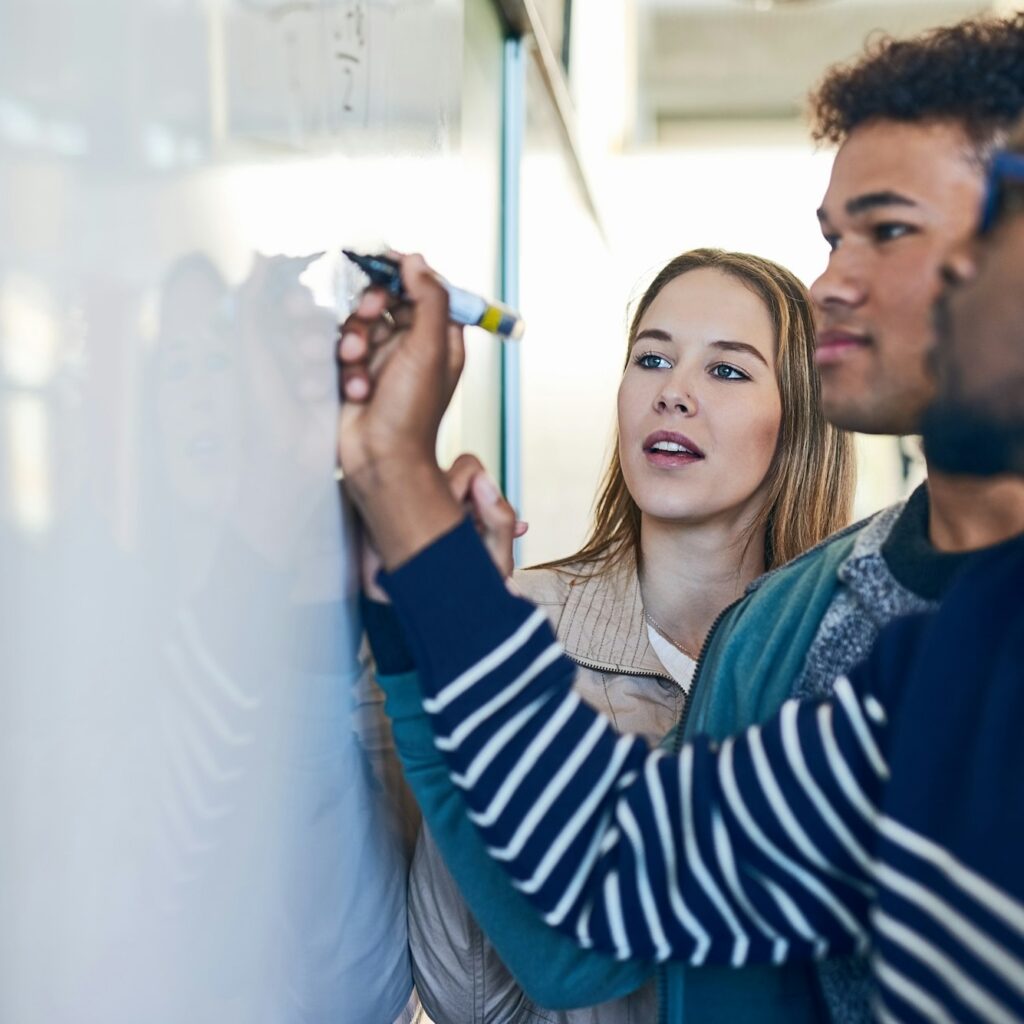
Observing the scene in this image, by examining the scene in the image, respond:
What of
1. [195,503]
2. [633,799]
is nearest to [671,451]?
[633,799]

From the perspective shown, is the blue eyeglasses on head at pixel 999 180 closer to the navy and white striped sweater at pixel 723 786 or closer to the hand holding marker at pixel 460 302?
the navy and white striped sweater at pixel 723 786

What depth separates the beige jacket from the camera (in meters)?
0.93

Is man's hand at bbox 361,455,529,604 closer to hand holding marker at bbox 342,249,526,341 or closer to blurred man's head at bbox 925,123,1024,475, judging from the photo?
hand holding marker at bbox 342,249,526,341

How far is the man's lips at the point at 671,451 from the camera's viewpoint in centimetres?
125

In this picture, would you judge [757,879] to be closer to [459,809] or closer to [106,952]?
[459,809]

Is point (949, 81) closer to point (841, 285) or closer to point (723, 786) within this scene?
point (841, 285)

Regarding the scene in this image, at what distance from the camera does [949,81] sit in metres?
0.71

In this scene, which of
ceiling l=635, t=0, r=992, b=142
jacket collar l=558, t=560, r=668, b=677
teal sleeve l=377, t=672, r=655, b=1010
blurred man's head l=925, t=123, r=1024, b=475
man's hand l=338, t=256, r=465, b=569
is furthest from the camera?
ceiling l=635, t=0, r=992, b=142

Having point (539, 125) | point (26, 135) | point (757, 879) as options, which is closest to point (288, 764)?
point (757, 879)

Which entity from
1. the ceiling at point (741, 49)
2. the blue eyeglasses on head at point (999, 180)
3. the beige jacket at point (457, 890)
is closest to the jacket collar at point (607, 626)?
the beige jacket at point (457, 890)

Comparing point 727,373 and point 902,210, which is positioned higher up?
point 902,210

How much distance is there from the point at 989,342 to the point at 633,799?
0.31 m

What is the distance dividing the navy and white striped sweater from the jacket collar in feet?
1.41

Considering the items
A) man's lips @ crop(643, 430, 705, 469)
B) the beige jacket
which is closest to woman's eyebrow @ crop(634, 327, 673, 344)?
man's lips @ crop(643, 430, 705, 469)
